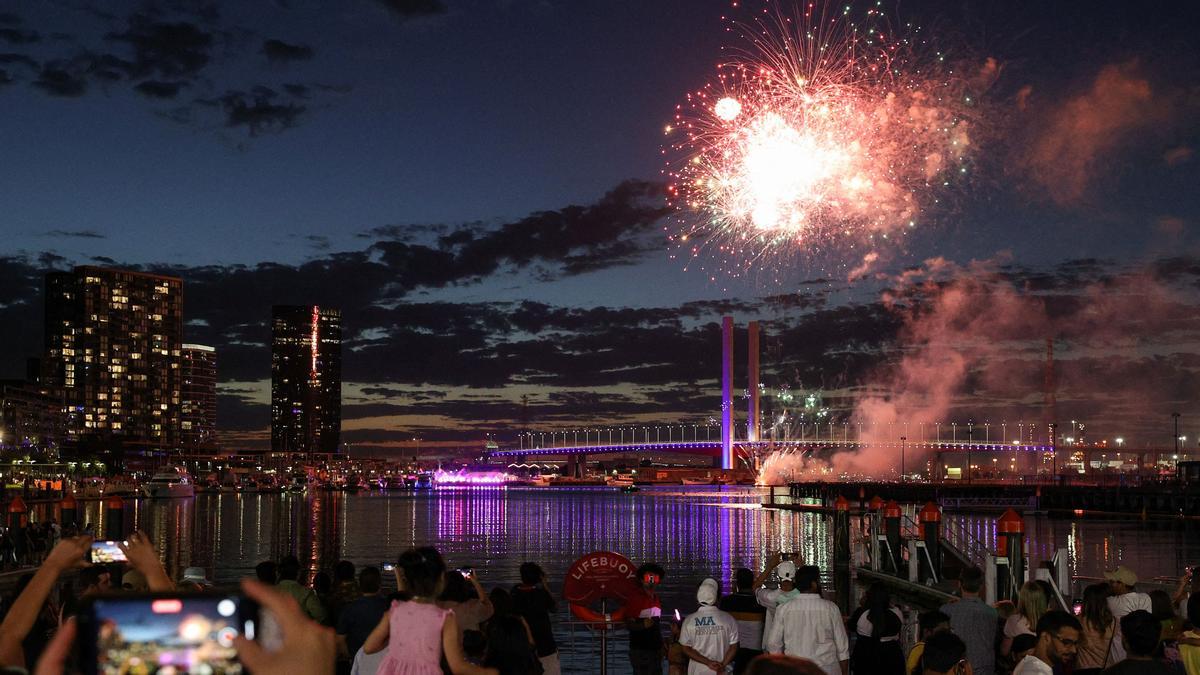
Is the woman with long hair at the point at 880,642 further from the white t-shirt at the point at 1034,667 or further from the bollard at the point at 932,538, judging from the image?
the bollard at the point at 932,538

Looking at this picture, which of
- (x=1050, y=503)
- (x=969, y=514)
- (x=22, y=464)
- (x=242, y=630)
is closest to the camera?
(x=242, y=630)

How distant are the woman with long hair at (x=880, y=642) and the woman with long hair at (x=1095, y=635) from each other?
2.62 metres

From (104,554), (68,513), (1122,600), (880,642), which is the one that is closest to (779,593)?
(880,642)

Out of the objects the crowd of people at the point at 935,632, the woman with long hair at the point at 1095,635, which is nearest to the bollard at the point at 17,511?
the crowd of people at the point at 935,632

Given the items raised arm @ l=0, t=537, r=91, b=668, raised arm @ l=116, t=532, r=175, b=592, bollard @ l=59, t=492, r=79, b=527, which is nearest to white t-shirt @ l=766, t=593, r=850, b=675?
raised arm @ l=116, t=532, r=175, b=592

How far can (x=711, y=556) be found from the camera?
60.0 metres

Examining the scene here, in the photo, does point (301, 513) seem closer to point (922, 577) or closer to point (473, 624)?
point (922, 577)

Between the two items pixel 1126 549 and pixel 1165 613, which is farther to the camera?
pixel 1126 549

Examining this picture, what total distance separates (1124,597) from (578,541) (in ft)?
207

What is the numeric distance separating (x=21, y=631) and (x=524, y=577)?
680cm

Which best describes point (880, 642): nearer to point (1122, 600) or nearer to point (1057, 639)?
point (1122, 600)

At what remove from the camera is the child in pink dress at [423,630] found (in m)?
7.68

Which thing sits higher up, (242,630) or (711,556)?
(242,630)

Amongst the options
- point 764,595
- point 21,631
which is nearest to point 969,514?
point 764,595
